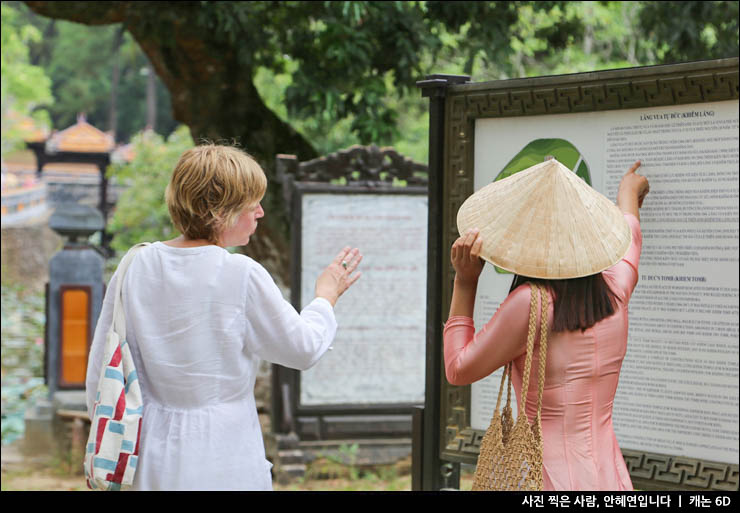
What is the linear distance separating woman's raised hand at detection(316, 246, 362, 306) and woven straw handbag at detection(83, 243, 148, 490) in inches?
22.5

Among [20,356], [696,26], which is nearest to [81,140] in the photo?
[20,356]

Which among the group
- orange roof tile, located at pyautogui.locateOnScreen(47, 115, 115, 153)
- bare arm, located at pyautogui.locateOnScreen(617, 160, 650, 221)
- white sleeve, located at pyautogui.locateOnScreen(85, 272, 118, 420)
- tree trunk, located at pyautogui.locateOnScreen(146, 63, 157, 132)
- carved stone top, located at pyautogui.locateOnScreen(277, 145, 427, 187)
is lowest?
white sleeve, located at pyautogui.locateOnScreen(85, 272, 118, 420)

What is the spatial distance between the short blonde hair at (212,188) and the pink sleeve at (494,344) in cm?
69

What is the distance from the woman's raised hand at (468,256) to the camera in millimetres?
2672

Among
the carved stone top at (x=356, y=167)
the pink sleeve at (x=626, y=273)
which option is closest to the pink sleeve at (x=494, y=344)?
Answer: the pink sleeve at (x=626, y=273)

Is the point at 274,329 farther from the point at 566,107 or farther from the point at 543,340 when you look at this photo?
the point at 566,107

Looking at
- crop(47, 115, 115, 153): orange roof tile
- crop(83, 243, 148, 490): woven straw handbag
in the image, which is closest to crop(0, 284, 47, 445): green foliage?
crop(83, 243, 148, 490): woven straw handbag

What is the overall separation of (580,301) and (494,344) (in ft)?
0.85

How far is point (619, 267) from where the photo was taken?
2693 millimetres

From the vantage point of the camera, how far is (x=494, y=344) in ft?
8.28

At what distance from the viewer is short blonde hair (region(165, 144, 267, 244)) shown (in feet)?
8.20

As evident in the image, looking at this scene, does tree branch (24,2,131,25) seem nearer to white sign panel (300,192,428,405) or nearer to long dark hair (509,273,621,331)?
white sign panel (300,192,428,405)

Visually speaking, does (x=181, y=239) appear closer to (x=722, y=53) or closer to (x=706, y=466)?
(x=706, y=466)
